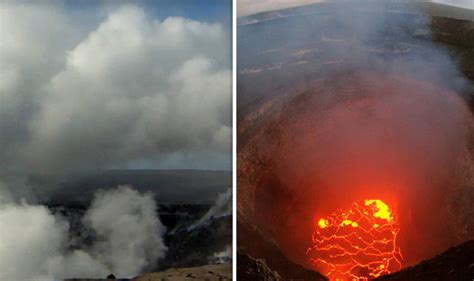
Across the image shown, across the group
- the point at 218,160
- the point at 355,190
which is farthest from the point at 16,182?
the point at 355,190

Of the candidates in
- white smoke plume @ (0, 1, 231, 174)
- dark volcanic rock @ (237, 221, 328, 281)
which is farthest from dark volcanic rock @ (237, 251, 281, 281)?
white smoke plume @ (0, 1, 231, 174)

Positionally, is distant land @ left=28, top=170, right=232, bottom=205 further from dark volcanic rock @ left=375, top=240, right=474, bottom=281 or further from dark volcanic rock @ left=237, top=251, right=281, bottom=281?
dark volcanic rock @ left=375, top=240, right=474, bottom=281

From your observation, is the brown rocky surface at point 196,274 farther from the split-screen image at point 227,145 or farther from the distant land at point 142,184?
the distant land at point 142,184

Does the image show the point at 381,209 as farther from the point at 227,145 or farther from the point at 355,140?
the point at 227,145

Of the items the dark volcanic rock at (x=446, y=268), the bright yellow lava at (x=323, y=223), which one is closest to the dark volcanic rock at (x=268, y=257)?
the bright yellow lava at (x=323, y=223)

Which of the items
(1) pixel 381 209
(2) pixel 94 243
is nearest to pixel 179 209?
(2) pixel 94 243
